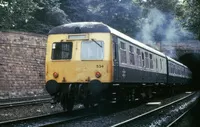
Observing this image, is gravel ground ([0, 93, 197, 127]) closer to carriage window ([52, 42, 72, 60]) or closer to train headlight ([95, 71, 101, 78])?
train headlight ([95, 71, 101, 78])

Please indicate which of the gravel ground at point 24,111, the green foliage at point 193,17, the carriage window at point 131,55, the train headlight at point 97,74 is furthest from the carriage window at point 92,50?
the green foliage at point 193,17

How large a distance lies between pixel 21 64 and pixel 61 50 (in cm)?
844

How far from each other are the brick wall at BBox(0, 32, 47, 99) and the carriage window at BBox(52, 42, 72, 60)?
23.8 feet

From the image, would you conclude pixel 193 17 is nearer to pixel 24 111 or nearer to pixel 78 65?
pixel 78 65

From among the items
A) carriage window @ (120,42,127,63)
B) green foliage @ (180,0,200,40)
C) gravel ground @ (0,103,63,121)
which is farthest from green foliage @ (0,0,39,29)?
carriage window @ (120,42,127,63)

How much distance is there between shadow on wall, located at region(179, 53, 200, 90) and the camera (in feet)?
150

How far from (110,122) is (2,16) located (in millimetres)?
12959

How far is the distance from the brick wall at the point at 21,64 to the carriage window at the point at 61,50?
725 cm

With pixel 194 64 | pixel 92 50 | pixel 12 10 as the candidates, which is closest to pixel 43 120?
pixel 92 50

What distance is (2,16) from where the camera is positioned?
68.6 ft

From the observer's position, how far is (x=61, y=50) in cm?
1213

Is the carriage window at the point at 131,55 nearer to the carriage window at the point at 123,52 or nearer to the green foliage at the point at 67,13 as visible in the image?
the carriage window at the point at 123,52

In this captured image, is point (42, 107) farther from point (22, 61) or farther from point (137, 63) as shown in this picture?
point (22, 61)

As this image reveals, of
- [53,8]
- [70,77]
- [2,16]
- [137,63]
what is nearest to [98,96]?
[70,77]
